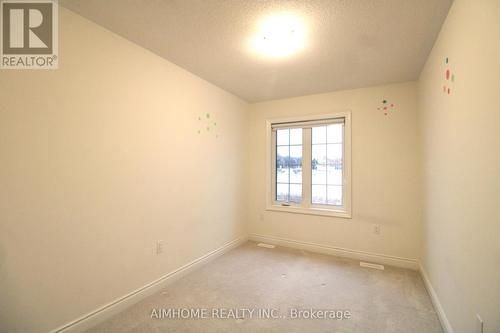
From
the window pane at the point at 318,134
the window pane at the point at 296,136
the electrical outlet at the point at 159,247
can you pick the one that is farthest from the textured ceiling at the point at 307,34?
the electrical outlet at the point at 159,247

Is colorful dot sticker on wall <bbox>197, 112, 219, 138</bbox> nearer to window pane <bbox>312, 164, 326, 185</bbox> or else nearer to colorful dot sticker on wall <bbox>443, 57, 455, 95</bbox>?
window pane <bbox>312, 164, 326, 185</bbox>

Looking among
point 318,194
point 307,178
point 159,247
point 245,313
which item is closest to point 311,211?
point 318,194

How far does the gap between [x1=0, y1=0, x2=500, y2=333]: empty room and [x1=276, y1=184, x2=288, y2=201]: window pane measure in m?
0.62

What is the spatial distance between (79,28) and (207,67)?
4.03 ft

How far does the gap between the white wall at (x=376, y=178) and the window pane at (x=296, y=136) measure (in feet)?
0.87

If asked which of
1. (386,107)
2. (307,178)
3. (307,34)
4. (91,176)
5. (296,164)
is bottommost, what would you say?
(307,178)

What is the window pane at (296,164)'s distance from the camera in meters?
3.79

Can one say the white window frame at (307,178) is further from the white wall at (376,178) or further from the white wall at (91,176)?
the white wall at (91,176)

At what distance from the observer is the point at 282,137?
396cm

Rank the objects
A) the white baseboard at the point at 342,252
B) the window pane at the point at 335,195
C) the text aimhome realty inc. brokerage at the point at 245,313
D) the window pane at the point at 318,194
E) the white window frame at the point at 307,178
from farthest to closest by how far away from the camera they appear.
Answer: the window pane at the point at 318,194, the window pane at the point at 335,195, the white window frame at the point at 307,178, the white baseboard at the point at 342,252, the text aimhome realty inc. brokerage at the point at 245,313

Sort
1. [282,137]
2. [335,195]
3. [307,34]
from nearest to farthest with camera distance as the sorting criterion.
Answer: [307,34], [335,195], [282,137]

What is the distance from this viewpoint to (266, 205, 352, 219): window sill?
11.1 ft

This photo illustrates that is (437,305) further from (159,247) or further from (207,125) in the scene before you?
(207,125)

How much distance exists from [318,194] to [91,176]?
9.81 feet
